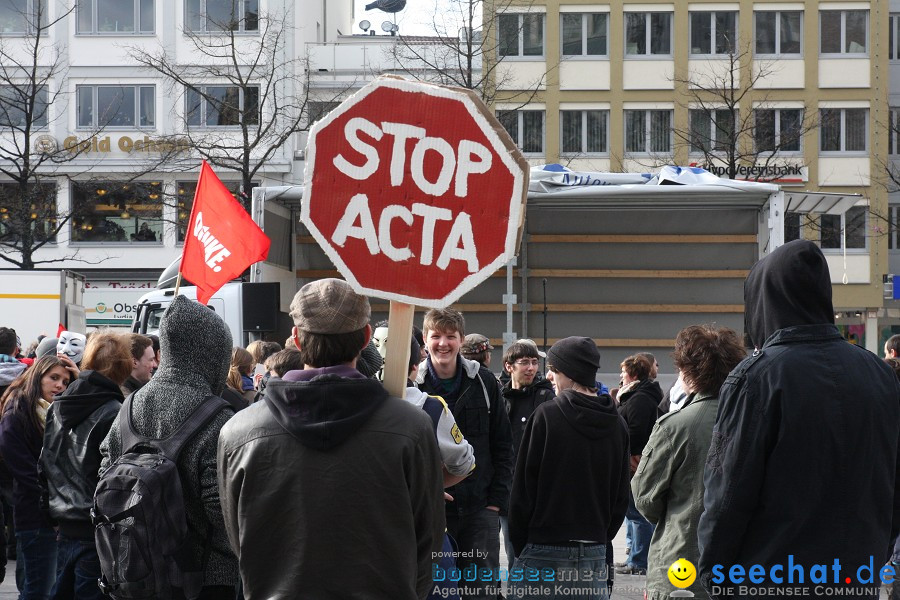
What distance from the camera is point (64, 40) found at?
37.7 metres

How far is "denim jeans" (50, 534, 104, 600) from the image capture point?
201 inches

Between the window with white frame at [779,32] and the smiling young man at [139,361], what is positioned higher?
the window with white frame at [779,32]

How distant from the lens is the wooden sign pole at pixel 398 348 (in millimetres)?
3338

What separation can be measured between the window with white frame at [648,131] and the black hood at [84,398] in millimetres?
33754

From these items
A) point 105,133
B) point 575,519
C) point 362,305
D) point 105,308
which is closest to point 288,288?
point 575,519

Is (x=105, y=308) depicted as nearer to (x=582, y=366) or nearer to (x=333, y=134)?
(x=582, y=366)

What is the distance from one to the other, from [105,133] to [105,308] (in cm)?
1245

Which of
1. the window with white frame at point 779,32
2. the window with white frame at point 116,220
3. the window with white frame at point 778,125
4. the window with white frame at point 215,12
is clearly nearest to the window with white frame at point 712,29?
the window with white frame at point 779,32

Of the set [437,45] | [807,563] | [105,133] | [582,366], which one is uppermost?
[437,45]

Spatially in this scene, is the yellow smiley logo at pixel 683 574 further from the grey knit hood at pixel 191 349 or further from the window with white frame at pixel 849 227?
the window with white frame at pixel 849 227

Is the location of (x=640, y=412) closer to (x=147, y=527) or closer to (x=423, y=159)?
(x=147, y=527)

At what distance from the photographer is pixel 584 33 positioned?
126 ft

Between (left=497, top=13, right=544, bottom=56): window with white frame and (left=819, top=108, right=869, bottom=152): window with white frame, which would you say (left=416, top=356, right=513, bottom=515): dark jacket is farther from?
(left=819, top=108, right=869, bottom=152): window with white frame

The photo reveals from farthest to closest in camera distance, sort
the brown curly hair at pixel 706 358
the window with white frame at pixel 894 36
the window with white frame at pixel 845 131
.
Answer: the window with white frame at pixel 894 36, the window with white frame at pixel 845 131, the brown curly hair at pixel 706 358
